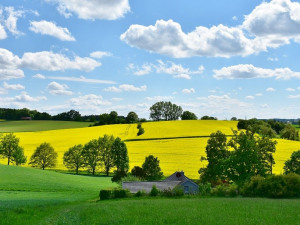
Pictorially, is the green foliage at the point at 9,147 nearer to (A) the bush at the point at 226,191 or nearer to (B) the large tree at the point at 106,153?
(B) the large tree at the point at 106,153

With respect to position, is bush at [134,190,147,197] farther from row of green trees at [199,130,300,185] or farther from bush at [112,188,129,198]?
row of green trees at [199,130,300,185]

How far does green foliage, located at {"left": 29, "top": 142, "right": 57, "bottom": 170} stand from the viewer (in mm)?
84938

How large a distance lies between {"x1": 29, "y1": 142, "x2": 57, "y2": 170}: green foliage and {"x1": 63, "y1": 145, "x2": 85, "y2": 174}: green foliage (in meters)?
4.35

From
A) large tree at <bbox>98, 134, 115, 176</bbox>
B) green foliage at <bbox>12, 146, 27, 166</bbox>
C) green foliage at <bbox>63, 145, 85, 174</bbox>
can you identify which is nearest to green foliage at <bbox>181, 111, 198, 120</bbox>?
large tree at <bbox>98, 134, 115, 176</bbox>

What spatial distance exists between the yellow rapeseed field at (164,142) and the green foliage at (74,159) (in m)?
4.91

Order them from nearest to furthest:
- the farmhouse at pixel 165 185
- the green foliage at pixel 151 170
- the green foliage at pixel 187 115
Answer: the farmhouse at pixel 165 185, the green foliage at pixel 151 170, the green foliage at pixel 187 115

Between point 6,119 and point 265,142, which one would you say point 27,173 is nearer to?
point 265,142

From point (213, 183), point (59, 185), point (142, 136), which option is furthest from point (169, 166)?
point (142, 136)

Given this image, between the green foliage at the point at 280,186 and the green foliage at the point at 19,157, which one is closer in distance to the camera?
the green foliage at the point at 280,186

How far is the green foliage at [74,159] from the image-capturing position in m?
81.6

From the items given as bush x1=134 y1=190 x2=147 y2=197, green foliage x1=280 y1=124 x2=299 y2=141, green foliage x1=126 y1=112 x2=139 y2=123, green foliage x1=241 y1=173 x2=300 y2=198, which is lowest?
bush x1=134 y1=190 x2=147 y2=197

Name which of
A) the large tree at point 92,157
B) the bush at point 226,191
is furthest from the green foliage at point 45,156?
the bush at point 226,191

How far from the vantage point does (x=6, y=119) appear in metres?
165

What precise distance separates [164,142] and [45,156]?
32.5 metres
